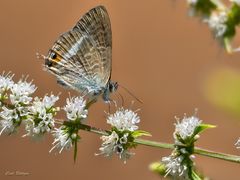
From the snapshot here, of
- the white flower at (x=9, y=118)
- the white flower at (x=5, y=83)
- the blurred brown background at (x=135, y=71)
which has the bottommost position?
the white flower at (x=9, y=118)

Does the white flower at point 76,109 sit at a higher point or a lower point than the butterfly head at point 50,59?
lower

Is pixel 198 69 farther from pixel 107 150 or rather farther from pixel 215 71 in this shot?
pixel 107 150

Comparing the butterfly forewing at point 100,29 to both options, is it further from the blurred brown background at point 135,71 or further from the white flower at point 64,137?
the blurred brown background at point 135,71

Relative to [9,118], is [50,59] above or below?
above

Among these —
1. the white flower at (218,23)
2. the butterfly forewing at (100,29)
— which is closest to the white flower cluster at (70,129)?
the butterfly forewing at (100,29)

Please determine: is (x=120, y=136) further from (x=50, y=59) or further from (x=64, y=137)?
(x=50, y=59)

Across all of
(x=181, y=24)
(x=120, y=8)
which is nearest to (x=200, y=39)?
(x=181, y=24)

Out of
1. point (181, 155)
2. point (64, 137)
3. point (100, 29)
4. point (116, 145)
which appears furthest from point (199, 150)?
point (100, 29)

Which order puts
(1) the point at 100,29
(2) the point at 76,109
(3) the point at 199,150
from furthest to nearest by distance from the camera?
(1) the point at 100,29 → (2) the point at 76,109 → (3) the point at 199,150
